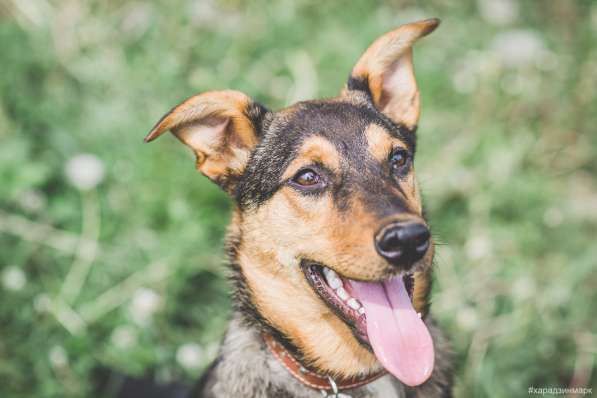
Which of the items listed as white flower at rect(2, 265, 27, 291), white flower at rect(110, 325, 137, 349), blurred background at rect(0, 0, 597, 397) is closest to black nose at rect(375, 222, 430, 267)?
blurred background at rect(0, 0, 597, 397)

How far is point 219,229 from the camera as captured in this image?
525cm

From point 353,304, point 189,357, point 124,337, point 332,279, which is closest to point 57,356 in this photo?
point 124,337

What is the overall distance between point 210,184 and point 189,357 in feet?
Result: 5.45

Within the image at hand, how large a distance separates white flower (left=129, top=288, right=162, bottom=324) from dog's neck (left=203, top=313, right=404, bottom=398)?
1196 millimetres

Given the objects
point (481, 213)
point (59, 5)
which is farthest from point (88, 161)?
point (481, 213)

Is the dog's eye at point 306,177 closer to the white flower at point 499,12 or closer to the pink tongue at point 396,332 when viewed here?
the pink tongue at point 396,332

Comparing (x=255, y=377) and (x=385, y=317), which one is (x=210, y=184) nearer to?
(x=255, y=377)

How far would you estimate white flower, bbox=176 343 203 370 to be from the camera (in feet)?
14.3

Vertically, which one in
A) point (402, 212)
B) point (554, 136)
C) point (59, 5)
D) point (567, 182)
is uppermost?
point (402, 212)

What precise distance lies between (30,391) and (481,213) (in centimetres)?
418

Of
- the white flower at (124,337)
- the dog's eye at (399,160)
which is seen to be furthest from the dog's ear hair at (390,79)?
the white flower at (124,337)

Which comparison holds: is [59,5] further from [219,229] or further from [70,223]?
[219,229]

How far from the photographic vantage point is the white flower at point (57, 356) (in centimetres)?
414

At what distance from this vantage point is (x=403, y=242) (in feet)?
8.17
